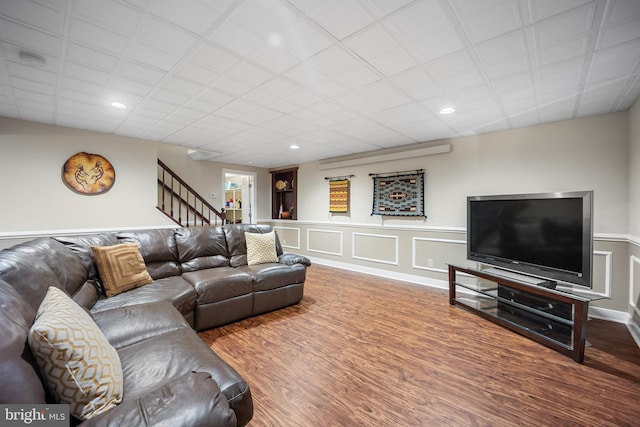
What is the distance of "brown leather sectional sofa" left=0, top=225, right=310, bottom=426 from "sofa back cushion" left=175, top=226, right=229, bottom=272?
0.4 inches

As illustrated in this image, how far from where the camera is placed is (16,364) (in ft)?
2.46

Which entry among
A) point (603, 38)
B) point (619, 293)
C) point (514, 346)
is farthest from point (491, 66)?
point (619, 293)

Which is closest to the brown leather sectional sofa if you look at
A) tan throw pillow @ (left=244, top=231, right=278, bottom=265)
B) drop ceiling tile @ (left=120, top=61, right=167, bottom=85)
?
tan throw pillow @ (left=244, top=231, right=278, bottom=265)

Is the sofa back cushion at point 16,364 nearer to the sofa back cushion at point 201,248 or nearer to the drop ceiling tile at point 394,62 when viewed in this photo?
the sofa back cushion at point 201,248

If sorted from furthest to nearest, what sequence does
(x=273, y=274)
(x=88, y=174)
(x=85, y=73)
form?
(x=88, y=174) < (x=273, y=274) < (x=85, y=73)

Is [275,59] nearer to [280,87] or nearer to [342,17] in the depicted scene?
[280,87]

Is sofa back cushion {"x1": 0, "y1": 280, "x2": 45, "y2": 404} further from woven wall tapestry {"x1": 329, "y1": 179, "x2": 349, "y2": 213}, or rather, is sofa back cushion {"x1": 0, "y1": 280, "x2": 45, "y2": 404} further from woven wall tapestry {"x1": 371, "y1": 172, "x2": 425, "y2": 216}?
woven wall tapestry {"x1": 329, "y1": 179, "x2": 349, "y2": 213}

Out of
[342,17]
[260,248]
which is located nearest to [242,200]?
[260,248]

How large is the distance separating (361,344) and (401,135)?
9.44ft

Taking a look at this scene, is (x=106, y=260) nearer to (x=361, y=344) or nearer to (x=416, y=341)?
(x=361, y=344)

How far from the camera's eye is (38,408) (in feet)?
2.45

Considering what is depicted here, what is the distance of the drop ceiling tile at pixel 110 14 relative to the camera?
4.62ft

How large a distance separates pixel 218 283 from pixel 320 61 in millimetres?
2203

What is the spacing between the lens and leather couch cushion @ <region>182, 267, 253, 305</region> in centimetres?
249
